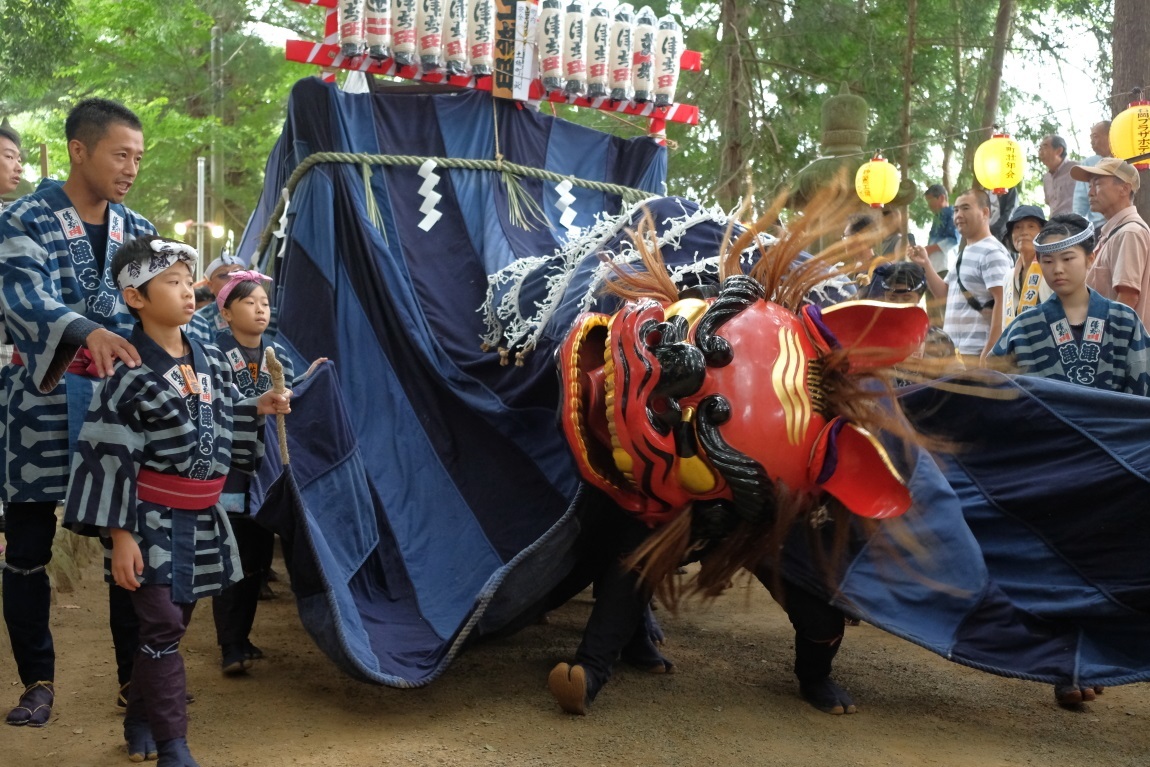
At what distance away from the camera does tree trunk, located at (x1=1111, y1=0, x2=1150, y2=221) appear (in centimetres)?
665

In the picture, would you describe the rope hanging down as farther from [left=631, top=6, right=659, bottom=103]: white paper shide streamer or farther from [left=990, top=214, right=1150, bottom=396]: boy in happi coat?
[left=990, top=214, right=1150, bottom=396]: boy in happi coat

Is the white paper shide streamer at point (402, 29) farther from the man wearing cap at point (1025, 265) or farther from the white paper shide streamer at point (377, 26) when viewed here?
the man wearing cap at point (1025, 265)

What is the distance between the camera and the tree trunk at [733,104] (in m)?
9.71

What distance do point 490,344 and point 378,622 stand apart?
1.07 metres

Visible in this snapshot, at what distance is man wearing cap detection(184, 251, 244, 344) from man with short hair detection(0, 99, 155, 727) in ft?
0.55

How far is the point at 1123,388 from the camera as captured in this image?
10.7ft

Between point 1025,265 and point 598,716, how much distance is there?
9.11 feet

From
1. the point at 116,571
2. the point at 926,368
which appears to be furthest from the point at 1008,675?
the point at 116,571

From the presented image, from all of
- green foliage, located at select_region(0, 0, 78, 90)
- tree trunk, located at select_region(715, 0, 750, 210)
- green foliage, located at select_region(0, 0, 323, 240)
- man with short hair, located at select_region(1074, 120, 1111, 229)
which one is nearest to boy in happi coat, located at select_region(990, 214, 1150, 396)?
man with short hair, located at select_region(1074, 120, 1111, 229)

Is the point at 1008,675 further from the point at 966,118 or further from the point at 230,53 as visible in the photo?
the point at 230,53

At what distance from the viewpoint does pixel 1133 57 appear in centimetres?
670

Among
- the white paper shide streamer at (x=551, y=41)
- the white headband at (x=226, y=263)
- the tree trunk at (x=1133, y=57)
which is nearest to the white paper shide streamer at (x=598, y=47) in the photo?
the white paper shide streamer at (x=551, y=41)

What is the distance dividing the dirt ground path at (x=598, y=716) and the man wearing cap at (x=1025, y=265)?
1.55 meters

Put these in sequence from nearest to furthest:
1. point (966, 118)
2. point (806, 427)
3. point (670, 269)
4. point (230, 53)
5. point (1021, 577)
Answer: point (806, 427), point (1021, 577), point (670, 269), point (966, 118), point (230, 53)
